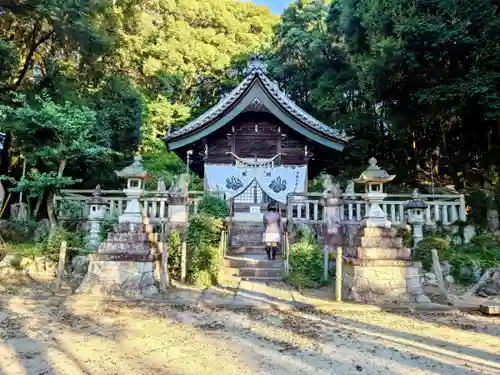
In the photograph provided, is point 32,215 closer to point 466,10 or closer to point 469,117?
point 466,10

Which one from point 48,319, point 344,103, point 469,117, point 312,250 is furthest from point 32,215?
point 469,117

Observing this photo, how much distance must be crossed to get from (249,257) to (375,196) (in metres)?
4.28

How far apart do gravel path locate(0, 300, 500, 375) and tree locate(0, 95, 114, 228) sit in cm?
555

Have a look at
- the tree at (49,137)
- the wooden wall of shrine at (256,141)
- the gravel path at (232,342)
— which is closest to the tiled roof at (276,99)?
the wooden wall of shrine at (256,141)

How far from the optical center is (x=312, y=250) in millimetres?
9102

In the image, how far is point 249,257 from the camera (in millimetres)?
10781

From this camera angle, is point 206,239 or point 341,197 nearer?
point 206,239

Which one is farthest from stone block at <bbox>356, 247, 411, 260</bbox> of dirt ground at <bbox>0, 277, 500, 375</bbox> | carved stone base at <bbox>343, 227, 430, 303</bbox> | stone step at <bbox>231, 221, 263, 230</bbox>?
stone step at <bbox>231, 221, 263, 230</bbox>

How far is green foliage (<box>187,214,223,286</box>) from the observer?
8.80m

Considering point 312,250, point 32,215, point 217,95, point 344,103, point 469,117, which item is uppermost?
point 217,95

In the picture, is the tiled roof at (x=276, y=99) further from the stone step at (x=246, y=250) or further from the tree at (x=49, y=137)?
the stone step at (x=246, y=250)

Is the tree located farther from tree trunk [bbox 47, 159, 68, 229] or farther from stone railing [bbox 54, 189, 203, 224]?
stone railing [bbox 54, 189, 203, 224]

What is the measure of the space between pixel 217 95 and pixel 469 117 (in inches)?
670

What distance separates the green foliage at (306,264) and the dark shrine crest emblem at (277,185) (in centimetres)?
579
